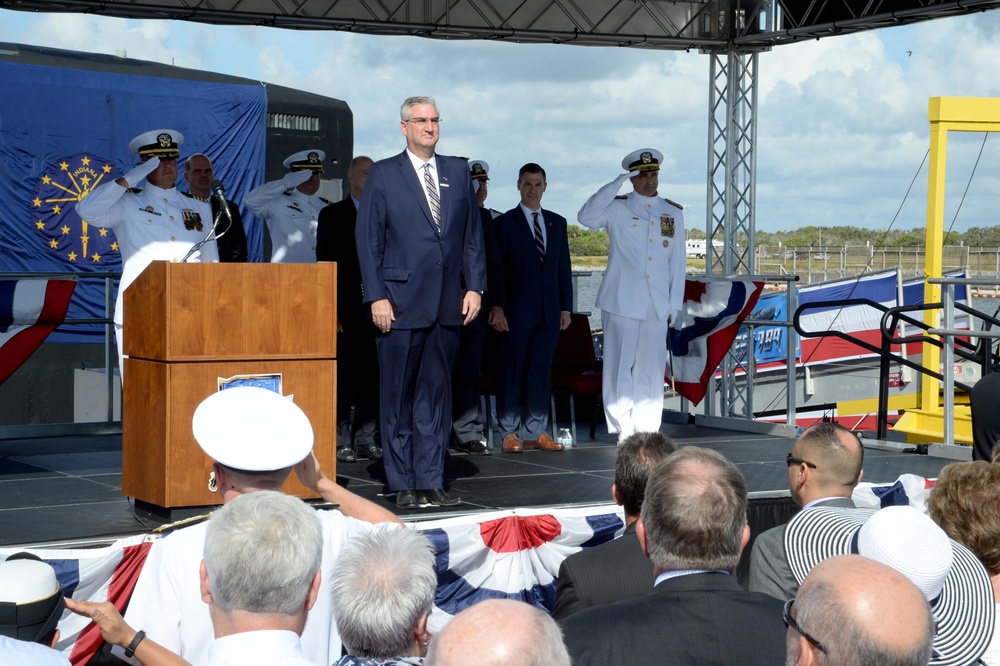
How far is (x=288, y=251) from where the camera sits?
7230mm

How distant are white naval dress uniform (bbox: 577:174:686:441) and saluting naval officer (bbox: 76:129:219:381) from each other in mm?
2463

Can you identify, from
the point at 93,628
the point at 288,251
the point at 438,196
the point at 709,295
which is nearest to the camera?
the point at 93,628

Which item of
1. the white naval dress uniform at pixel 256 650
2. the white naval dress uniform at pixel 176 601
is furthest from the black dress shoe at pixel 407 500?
the white naval dress uniform at pixel 256 650

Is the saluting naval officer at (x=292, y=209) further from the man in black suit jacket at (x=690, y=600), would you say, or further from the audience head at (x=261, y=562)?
the audience head at (x=261, y=562)

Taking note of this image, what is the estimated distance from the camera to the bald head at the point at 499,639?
4.73 ft

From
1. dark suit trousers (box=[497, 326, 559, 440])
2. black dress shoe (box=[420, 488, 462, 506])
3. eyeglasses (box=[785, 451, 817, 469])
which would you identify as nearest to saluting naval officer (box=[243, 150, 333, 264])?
dark suit trousers (box=[497, 326, 559, 440])

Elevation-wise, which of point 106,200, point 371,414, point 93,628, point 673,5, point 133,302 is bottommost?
point 93,628

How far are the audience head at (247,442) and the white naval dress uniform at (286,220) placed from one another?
15.5ft

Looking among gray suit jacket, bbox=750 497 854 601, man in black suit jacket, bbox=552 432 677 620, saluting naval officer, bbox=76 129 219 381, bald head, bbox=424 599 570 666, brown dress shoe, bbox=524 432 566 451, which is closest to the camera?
bald head, bbox=424 599 570 666

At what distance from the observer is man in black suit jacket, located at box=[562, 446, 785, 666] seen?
213 cm

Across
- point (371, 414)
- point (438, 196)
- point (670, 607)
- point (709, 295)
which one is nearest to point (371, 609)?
point (670, 607)

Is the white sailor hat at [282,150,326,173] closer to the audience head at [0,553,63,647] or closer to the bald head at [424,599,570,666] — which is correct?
the audience head at [0,553,63,647]

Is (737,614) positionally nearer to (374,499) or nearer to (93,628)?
(93,628)

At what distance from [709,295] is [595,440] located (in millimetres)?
1430
